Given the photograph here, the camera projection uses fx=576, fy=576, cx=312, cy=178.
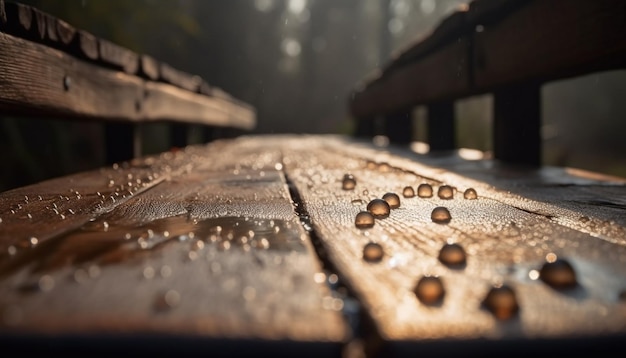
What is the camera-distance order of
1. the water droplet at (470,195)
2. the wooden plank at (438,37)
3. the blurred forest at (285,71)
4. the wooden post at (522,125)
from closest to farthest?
1. the water droplet at (470,195)
2. the wooden post at (522,125)
3. the wooden plank at (438,37)
4. the blurred forest at (285,71)

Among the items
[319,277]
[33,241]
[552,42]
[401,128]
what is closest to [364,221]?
[319,277]

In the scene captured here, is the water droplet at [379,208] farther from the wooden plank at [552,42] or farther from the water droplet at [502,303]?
the wooden plank at [552,42]

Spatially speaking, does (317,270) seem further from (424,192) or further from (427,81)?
(427,81)

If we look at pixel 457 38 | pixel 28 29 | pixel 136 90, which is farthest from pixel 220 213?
pixel 457 38

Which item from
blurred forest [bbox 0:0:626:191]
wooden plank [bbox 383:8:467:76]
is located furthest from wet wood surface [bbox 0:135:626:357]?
blurred forest [bbox 0:0:626:191]

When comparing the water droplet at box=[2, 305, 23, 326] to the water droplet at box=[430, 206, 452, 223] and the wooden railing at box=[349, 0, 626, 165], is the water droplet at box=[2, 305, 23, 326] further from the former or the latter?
the wooden railing at box=[349, 0, 626, 165]

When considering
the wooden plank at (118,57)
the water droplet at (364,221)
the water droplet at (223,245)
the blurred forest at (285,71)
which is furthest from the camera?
the blurred forest at (285,71)

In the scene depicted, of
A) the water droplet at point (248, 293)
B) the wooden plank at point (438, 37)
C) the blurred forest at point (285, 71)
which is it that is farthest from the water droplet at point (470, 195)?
the blurred forest at point (285, 71)
